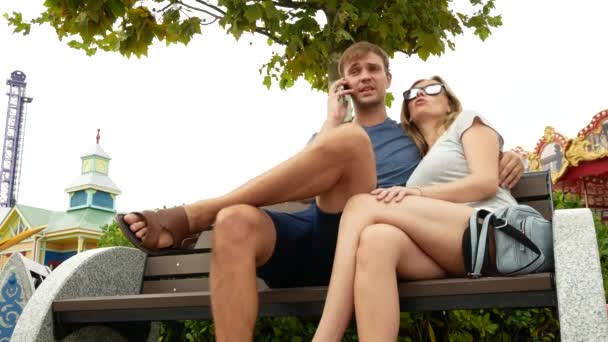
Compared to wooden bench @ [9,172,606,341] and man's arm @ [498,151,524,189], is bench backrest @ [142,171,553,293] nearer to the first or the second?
wooden bench @ [9,172,606,341]

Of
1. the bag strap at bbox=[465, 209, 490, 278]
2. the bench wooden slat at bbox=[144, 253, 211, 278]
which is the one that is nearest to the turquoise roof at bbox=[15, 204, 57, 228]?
the bench wooden slat at bbox=[144, 253, 211, 278]

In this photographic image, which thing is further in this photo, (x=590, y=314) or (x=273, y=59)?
(x=273, y=59)

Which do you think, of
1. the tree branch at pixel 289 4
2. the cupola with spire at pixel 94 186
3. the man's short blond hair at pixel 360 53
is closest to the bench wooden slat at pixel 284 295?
the man's short blond hair at pixel 360 53

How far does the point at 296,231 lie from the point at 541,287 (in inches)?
36.9

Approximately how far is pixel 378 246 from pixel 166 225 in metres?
0.75

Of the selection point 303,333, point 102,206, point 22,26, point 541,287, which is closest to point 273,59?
point 22,26

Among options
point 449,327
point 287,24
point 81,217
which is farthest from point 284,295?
point 81,217

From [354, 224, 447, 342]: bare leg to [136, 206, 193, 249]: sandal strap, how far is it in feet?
2.13

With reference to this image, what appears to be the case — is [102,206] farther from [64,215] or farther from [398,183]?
[398,183]

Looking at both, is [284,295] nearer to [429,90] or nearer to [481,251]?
[481,251]

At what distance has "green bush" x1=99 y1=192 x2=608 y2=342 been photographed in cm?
325

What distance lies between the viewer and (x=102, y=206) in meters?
22.7

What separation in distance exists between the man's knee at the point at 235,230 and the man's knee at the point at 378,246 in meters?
0.40

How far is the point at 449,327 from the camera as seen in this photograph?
3357mm
